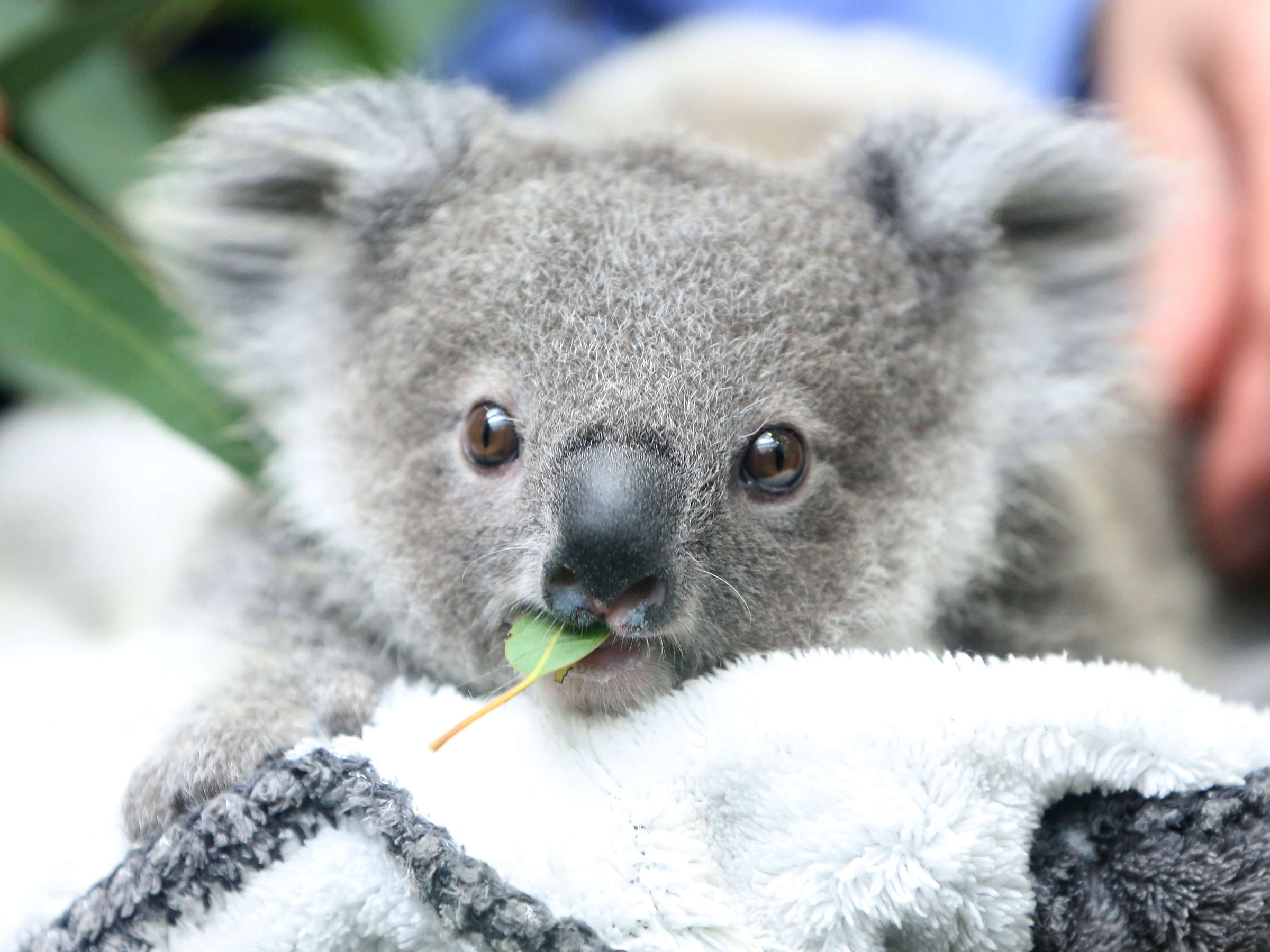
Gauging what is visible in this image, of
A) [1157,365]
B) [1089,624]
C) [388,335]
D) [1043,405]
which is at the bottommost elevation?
[1089,624]

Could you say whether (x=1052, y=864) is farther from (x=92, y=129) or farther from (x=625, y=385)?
(x=92, y=129)

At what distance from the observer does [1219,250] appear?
2.18 m

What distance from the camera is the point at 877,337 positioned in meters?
1.27

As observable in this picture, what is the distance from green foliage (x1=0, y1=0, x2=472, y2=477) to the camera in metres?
1.52

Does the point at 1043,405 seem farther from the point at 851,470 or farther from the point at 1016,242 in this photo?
the point at 851,470

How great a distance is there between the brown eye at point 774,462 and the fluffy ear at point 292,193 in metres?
0.56

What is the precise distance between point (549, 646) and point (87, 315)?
95 cm

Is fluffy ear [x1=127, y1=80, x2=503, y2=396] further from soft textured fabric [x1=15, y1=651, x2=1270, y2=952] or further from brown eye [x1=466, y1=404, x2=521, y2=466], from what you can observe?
soft textured fabric [x1=15, y1=651, x2=1270, y2=952]

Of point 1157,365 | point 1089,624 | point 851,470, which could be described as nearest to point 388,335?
→ point 851,470

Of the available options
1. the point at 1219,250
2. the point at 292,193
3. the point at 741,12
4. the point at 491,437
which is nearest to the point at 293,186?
the point at 292,193

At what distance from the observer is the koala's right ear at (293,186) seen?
55.7 inches

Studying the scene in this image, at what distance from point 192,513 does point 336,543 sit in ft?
3.16

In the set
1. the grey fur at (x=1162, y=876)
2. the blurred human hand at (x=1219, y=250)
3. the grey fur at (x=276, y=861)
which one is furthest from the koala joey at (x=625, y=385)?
the blurred human hand at (x=1219, y=250)

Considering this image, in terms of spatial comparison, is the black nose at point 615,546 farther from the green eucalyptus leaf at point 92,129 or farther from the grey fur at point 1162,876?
the green eucalyptus leaf at point 92,129
